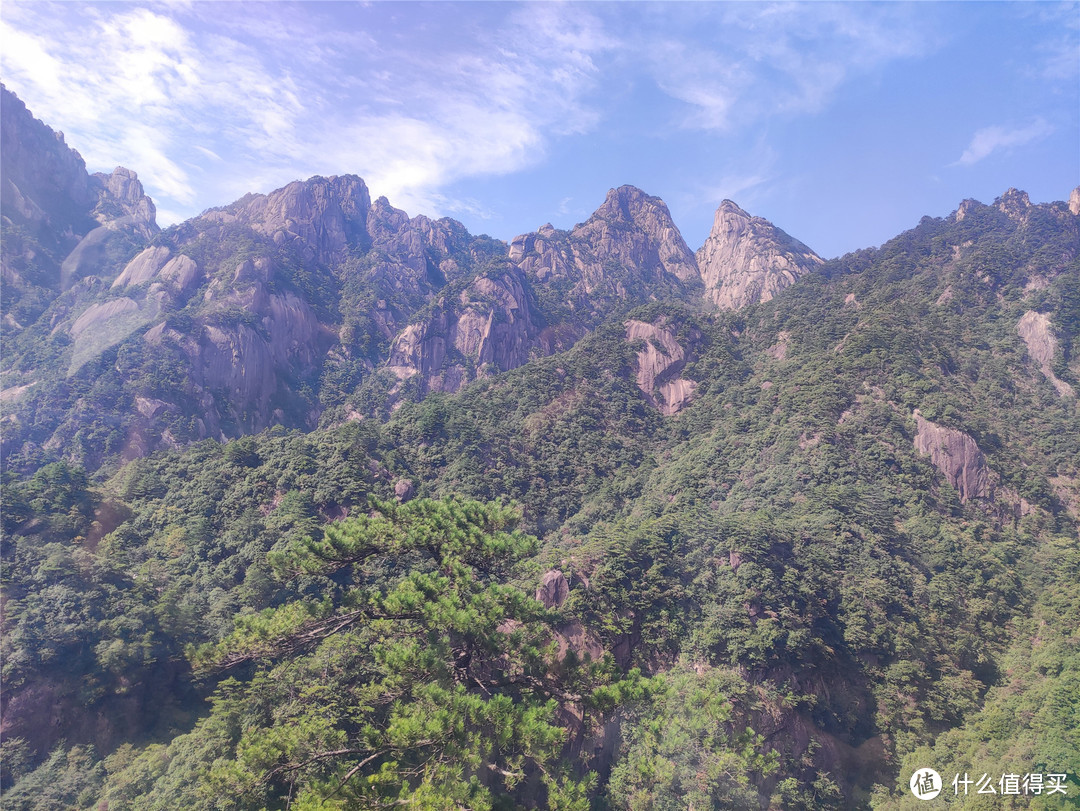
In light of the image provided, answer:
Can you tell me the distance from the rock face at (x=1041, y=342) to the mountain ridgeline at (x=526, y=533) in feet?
0.93

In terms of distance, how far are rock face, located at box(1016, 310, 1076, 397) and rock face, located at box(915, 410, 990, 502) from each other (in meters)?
19.3

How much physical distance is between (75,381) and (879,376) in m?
80.7

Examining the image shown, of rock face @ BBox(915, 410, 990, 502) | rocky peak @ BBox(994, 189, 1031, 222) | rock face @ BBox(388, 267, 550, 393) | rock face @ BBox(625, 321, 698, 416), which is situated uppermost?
→ rocky peak @ BBox(994, 189, 1031, 222)

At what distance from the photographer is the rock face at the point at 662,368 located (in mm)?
59656

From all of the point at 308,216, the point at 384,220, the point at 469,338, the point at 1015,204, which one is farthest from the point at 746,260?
the point at 308,216

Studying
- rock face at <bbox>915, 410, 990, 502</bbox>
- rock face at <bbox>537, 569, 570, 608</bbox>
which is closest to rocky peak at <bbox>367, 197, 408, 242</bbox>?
rock face at <bbox>537, 569, 570, 608</bbox>

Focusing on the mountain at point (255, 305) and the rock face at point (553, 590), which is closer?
the rock face at point (553, 590)

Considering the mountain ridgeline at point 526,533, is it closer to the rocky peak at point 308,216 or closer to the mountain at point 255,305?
the mountain at point 255,305

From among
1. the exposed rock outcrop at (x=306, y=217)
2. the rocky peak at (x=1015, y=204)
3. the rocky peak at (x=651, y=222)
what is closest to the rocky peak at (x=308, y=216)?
the exposed rock outcrop at (x=306, y=217)

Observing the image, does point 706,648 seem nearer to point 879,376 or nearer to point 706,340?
point 879,376

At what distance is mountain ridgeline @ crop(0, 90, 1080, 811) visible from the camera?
1072cm

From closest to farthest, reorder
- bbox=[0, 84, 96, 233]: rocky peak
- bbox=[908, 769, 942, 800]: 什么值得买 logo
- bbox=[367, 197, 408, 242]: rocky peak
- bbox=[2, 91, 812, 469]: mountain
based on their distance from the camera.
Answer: bbox=[908, 769, 942, 800]: 什么值得买 logo, bbox=[2, 91, 812, 469]: mountain, bbox=[0, 84, 96, 233]: rocky peak, bbox=[367, 197, 408, 242]: rocky peak

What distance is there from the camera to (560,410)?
5478 cm

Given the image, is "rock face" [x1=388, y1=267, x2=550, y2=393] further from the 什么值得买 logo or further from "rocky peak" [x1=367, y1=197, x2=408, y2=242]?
the 什么值得买 logo
